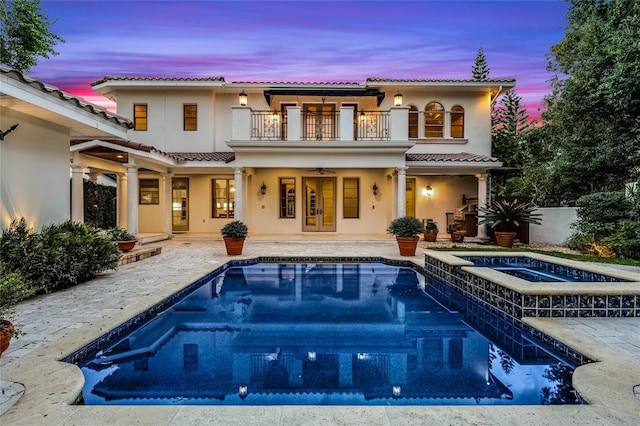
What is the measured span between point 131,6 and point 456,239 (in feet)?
48.6

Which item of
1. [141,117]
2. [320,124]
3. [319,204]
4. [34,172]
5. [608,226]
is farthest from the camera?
[319,204]

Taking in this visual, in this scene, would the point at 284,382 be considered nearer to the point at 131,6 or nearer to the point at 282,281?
the point at 282,281

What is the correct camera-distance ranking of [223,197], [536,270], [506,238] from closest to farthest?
[536,270], [506,238], [223,197]

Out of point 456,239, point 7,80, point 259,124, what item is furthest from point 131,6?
point 456,239

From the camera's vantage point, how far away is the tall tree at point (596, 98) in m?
9.38

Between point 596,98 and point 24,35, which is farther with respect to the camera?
point 24,35

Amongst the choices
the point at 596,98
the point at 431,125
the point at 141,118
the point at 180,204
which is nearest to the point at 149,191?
the point at 180,204

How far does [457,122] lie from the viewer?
15039 millimetres

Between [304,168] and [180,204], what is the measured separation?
19.6 ft

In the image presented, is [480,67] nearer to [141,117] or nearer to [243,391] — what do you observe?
[141,117]

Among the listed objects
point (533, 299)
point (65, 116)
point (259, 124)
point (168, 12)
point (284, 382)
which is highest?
point (168, 12)

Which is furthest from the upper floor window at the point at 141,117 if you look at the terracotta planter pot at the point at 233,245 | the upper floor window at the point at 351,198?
the upper floor window at the point at 351,198

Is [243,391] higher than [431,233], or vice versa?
[431,233]

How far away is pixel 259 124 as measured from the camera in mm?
13234
